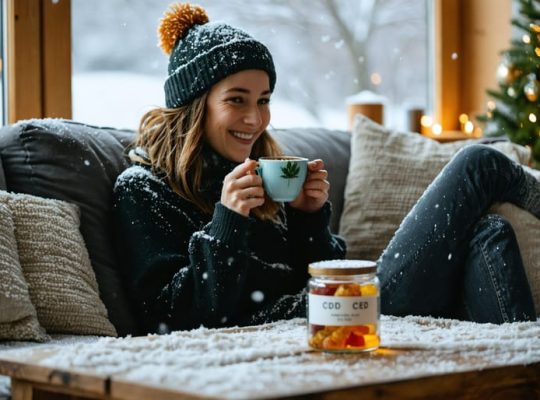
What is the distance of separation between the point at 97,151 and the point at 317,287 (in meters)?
0.97

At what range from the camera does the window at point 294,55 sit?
3.19 metres

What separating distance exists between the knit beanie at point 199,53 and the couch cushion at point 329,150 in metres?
0.36

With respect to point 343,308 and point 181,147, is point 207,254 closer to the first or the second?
point 181,147

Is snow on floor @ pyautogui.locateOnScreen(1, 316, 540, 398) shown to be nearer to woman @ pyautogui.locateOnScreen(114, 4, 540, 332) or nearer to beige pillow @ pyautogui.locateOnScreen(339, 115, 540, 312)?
woman @ pyautogui.locateOnScreen(114, 4, 540, 332)

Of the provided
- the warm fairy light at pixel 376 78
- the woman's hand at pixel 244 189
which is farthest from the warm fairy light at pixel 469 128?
the woman's hand at pixel 244 189

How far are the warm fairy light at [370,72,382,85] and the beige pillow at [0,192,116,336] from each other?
2251mm

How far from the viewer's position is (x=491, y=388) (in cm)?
158

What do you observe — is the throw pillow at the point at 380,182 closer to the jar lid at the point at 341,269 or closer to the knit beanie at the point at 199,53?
the knit beanie at the point at 199,53

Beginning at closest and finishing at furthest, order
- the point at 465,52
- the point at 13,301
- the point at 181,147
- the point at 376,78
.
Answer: the point at 13,301
the point at 181,147
the point at 376,78
the point at 465,52

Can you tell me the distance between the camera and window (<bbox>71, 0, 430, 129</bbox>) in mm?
3188

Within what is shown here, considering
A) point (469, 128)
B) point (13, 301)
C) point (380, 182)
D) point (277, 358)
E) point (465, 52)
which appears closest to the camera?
point (277, 358)

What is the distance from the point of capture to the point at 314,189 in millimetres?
2283

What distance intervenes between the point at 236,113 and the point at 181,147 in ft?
0.53

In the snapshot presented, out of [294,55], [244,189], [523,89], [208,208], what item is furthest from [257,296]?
[523,89]
